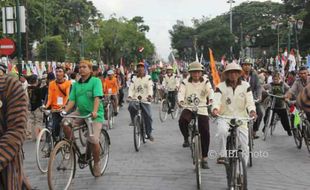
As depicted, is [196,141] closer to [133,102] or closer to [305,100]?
[305,100]

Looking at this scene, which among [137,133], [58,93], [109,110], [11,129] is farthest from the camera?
[109,110]

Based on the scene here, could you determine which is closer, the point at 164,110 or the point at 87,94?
the point at 87,94

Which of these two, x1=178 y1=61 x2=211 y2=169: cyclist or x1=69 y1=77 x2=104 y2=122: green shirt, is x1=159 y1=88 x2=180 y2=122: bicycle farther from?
x1=69 y1=77 x2=104 y2=122: green shirt

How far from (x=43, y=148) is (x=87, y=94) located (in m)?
1.80

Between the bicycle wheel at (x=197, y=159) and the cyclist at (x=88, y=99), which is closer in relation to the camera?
the bicycle wheel at (x=197, y=159)

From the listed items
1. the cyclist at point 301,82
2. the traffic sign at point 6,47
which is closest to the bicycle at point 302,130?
the cyclist at point 301,82

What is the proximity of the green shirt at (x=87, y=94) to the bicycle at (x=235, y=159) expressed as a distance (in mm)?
1868

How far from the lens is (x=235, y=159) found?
19.5 ft

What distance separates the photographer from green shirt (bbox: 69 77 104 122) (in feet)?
23.4

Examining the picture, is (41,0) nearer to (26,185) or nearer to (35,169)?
(35,169)

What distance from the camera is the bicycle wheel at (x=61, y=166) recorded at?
6.09 m

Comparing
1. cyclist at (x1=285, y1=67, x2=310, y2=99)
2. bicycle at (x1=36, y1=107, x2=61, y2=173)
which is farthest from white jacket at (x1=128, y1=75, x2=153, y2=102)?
cyclist at (x1=285, y1=67, x2=310, y2=99)

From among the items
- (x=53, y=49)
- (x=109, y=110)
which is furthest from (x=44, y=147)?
(x=53, y=49)

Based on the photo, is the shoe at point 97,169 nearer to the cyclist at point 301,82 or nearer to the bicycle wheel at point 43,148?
the bicycle wheel at point 43,148
